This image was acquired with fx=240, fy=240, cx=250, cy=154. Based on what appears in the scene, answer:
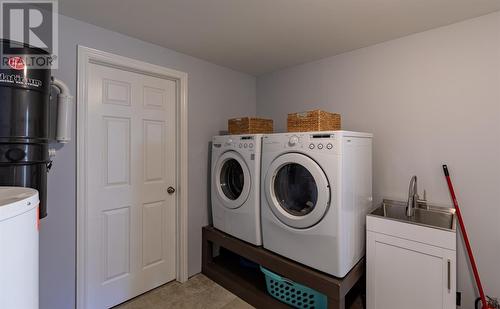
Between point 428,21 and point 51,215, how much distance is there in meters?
3.04

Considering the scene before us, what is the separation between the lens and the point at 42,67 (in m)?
1.24

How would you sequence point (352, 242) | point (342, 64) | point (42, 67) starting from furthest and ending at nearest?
1. point (342, 64)
2. point (352, 242)
3. point (42, 67)

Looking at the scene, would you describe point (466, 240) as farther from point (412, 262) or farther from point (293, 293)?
point (293, 293)

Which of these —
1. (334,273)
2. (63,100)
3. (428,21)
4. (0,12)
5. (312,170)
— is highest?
(428,21)

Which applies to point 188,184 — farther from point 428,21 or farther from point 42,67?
point 428,21

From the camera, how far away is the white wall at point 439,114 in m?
1.67

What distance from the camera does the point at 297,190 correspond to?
194cm

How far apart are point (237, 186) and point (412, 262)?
1.51 meters

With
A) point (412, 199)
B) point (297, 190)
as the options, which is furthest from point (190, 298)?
point (412, 199)

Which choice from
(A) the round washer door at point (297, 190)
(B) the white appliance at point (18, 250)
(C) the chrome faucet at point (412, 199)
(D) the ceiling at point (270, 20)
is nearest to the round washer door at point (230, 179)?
(A) the round washer door at point (297, 190)

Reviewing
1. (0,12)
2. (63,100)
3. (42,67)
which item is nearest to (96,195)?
(63,100)

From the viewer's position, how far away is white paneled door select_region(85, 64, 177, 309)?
1.89m

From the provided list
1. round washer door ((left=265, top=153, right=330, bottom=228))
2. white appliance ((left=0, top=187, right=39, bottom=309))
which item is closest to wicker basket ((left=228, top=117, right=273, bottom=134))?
round washer door ((left=265, top=153, right=330, bottom=228))

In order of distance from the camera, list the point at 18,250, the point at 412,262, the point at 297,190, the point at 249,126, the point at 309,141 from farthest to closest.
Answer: the point at 249,126, the point at 297,190, the point at 309,141, the point at 412,262, the point at 18,250
